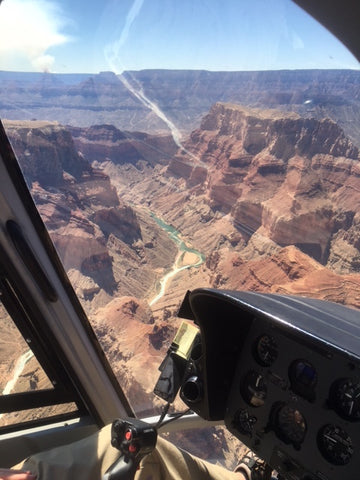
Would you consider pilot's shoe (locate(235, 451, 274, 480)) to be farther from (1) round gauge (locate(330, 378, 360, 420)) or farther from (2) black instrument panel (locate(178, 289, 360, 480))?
(1) round gauge (locate(330, 378, 360, 420))

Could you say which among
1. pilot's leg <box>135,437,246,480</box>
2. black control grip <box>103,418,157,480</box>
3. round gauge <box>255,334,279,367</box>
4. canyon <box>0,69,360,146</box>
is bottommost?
pilot's leg <box>135,437,246,480</box>

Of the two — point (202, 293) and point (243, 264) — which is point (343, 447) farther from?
point (243, 264)

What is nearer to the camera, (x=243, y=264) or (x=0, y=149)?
(x=0, y=149)

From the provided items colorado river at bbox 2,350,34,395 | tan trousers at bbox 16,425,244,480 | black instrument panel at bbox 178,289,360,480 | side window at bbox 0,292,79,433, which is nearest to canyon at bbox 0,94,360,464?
side window at bbox 0,292,79,433

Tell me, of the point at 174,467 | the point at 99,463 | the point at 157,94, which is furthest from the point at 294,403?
the point at 157,94

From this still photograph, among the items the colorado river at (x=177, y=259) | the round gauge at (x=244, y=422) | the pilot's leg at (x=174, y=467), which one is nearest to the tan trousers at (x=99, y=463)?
the pilot's leg at (x=174, y=467)

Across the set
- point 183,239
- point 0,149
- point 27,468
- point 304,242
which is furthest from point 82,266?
point 304,242

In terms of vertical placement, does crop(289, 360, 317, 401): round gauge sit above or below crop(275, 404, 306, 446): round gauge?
above
